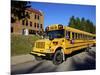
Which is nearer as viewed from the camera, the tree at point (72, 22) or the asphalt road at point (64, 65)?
the asphalt road at point (64, 65)

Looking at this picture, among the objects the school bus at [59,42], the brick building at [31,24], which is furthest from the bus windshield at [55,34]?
the brick building at [31,24]

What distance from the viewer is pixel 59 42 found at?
2.60m

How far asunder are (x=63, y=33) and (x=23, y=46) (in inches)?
22.2

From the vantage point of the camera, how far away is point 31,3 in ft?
8.01

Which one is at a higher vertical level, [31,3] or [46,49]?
[31,3]

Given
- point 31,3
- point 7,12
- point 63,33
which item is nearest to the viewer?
point 7,12

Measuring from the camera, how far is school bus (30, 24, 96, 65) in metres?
2.52

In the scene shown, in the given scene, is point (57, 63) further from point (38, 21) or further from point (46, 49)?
point (38, 21)

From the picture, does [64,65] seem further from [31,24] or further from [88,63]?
[31,24]

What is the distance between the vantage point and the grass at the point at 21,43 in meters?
2.34

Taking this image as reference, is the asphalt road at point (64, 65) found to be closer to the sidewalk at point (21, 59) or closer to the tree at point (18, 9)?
the sidewalk at point (21, 59)
